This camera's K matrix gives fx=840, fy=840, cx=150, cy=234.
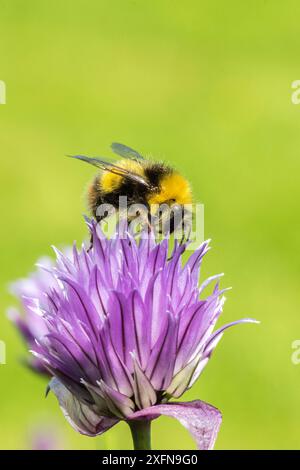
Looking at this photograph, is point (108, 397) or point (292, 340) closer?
point (108, 397)

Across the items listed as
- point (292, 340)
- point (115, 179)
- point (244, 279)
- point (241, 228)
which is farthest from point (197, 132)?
point (115, 179)

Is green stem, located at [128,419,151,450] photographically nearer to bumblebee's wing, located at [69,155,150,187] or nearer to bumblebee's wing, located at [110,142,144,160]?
bumblebee's wing, located at [69,155,150,187]

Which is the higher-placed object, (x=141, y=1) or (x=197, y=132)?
(x=141, y=1)

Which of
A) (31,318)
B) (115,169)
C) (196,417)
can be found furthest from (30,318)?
(196,417)

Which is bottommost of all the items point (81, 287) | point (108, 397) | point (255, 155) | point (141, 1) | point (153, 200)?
point (108, 397)

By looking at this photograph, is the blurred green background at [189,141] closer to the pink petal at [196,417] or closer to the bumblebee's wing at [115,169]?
the bumblebee's wing at [115,169]
